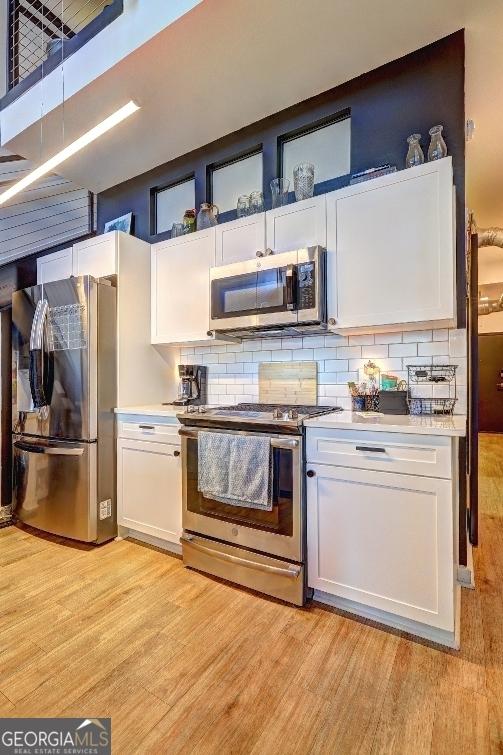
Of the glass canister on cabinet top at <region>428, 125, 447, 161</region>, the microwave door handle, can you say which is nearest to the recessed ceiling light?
the microwave door handle

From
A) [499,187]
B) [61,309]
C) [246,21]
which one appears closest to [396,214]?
[246,21]

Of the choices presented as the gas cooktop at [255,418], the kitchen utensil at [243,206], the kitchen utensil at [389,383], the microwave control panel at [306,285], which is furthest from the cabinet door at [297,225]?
the gas cooktop at [255,418]

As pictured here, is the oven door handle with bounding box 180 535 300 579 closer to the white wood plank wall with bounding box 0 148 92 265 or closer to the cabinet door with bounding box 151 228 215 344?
the cabinet door with bounding box 151 228 215 344

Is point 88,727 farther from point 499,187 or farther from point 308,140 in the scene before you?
point 499,187

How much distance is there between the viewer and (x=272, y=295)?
2230 mm

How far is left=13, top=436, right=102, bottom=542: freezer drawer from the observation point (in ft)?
8.32

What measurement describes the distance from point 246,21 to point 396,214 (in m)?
1.33

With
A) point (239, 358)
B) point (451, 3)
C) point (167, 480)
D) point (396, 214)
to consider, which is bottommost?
point (167, 480)

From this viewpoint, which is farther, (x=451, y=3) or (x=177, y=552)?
(x=177, y=552)

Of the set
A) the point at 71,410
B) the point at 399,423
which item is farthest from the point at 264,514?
the point at 71,410

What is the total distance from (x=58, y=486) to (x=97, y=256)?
1.79m

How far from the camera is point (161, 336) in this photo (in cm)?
292

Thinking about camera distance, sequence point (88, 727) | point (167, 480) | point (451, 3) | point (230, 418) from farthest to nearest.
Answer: point (167, 480), point (230, 418), point (451, 3), point (88, 727)

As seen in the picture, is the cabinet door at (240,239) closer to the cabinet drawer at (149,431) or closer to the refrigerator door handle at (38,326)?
the cabinet drawer at (149,431)
